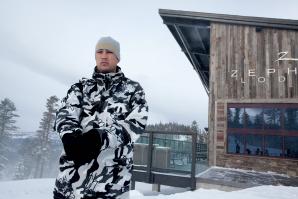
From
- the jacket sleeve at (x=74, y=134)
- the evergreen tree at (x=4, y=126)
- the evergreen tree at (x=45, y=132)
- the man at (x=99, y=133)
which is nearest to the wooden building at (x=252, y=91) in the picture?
the man at (x=99, y=133)

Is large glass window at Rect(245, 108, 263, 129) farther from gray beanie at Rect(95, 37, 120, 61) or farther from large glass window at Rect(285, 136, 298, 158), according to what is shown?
gray beanie at Rect(95, 37, 120, 61)

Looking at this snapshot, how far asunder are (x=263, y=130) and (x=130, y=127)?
8.70 m

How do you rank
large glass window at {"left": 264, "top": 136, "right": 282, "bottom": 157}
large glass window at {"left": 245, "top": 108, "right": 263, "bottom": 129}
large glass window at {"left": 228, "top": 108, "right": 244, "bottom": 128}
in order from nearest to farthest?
1. large glass window at {"left": 264, "top": 136, "right": 282, "bottom": 157}
2. large glass window at {"left": 245, "top": 108, "right": 263, "bottom": 129}
3. large glass window at {"left": 228, "top": 108, "right": 244, "bottom": 128}

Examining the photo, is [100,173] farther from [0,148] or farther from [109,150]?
[0,148]

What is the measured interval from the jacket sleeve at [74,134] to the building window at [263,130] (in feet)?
28.6

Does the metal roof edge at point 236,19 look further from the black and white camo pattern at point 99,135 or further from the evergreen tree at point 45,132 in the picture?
the evergreen tree at point 45,132

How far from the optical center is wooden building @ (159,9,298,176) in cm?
926

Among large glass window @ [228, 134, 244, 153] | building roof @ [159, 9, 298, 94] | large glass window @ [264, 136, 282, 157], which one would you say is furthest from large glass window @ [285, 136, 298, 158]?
building roof @ [159, 9, 298, 94]

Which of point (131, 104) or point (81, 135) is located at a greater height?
point (131, 104)

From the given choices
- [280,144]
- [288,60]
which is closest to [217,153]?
[280,144]

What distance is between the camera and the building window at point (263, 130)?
912 centimetres

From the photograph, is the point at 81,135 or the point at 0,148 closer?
the point at 81,135

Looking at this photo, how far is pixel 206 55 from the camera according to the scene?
14047 mm

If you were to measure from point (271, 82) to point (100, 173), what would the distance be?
9.17m
